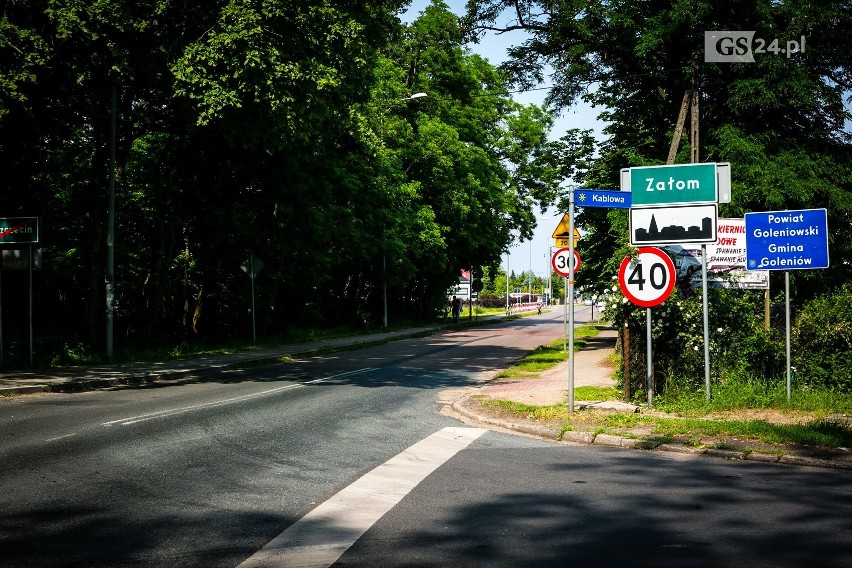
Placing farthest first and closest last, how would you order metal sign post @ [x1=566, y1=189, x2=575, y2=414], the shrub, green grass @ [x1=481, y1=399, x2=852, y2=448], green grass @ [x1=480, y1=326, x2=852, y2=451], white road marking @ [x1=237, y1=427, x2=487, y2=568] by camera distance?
1. the shrub
2. metal sign post @ [x1=566, y1=189, x2=575, y2=414]
3. green grass @ [x1=480, y1=326, x2=852, y2=451]
4. green grass @ [x1=481, y1=399, x2=852, y2=448]
5. white road marking @ [x1=237, y1=427, x2=487, y2=568]

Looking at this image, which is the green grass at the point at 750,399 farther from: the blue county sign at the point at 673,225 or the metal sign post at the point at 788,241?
the blue county sign at the point at 673,225

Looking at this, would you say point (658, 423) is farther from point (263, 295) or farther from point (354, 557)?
point (263, 295)

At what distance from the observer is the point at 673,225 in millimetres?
10664

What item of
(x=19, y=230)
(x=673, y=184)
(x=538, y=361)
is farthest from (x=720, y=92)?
(x=19, y=230)

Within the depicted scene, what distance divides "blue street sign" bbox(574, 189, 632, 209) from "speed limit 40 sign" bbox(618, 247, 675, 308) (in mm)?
759

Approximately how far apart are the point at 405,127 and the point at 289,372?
23.6 m

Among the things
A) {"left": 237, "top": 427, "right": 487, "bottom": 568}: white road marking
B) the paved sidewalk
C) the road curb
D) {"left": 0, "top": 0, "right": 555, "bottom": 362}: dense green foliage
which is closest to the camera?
{"left": 237, "top": 427, "right": 487, "bottom": 568}: white road marking

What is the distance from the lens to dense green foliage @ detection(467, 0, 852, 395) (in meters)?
17.0

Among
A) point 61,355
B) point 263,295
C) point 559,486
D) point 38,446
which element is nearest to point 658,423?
point 559,486

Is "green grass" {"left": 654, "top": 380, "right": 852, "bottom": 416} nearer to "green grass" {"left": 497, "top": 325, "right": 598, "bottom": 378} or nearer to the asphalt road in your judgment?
the asphalt road

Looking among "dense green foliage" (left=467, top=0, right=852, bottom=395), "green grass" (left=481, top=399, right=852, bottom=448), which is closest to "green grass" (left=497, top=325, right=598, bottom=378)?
"dense green foliage" (left=467, top=0, right=852, bottom=395)

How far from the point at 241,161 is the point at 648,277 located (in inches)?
668

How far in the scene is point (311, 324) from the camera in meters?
37.1

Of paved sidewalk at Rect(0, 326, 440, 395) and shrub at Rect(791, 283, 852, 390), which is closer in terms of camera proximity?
shrub at Rect(791, 283, 852, 390)
